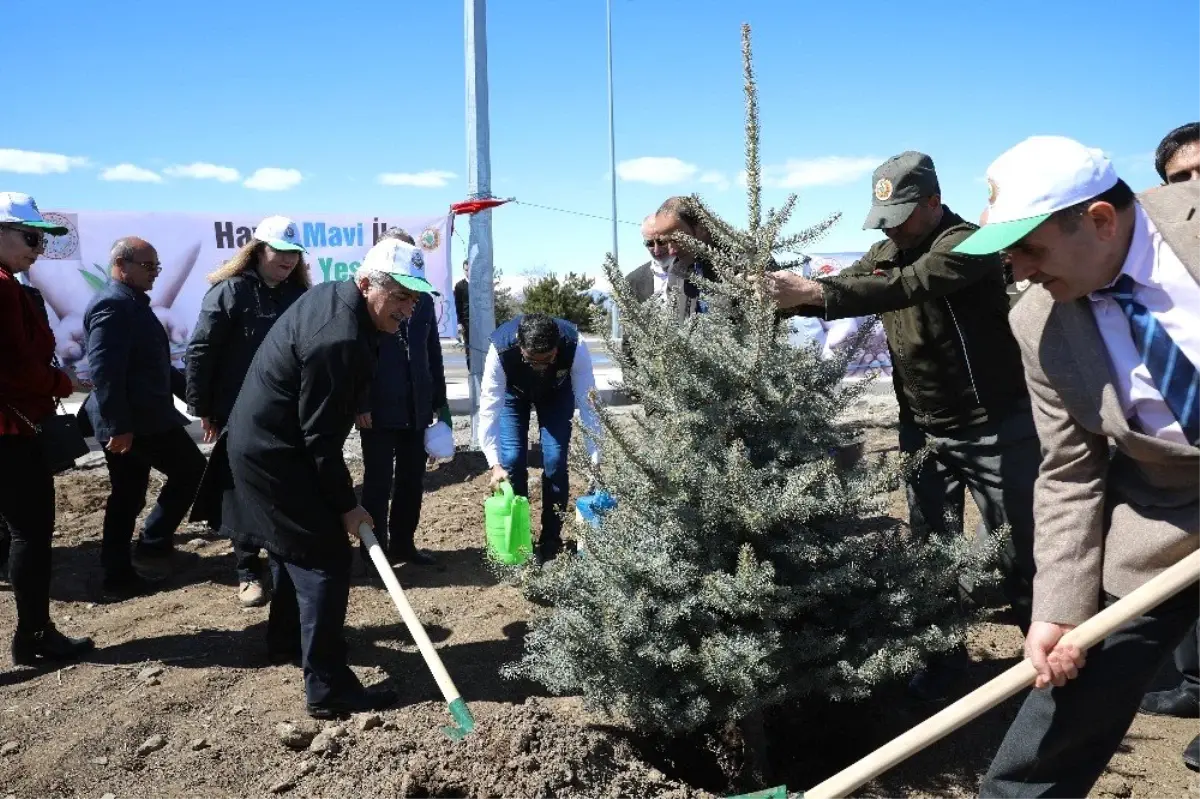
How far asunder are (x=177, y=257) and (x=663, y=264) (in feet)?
23.3

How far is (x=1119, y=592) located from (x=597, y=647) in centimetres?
145

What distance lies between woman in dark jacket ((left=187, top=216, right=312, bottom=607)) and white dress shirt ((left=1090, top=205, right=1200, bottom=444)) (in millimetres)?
3866

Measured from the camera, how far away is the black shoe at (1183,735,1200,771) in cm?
306

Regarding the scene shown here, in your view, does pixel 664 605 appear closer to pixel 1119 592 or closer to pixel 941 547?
pixel 941 547

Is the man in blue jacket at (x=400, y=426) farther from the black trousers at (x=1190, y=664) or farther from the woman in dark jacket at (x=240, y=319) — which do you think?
the black trousers at (x=1190, y=664)

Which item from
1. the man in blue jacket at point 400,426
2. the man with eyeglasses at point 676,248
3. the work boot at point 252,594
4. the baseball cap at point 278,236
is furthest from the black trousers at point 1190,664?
the baseball cap at point 278,236

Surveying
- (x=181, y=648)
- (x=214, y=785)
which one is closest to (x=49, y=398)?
(x=181, y=648)

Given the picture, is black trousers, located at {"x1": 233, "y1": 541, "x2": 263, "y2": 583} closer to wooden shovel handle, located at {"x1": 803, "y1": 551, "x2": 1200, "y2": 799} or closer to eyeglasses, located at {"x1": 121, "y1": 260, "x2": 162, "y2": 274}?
eyeglasses, located at {"x1": 121, "y1": 260, "x2": 162, "y2": 274}

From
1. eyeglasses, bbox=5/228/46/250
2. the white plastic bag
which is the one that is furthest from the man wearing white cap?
the white plastic bag

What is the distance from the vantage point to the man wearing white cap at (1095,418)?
204cm

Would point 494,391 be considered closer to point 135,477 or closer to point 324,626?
point 324,626

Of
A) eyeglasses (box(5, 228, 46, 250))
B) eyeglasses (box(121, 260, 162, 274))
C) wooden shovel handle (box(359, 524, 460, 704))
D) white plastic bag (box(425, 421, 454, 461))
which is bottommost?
wooden shovel handle (box(359, 524, 460, 704))

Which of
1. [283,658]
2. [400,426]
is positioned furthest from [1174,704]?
[400,426]

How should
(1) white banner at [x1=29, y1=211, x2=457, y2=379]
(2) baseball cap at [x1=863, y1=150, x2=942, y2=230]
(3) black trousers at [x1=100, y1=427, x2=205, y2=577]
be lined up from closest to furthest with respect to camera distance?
1. (2) baseball cap at [x1=863, y1=150, x2=942, y2=230]
2. (3) black trousers at [x1=100, y1=427, x2=205, y2=577]
3. (1) white banner at [x1=29, y1=211, x2=457, y2=379]
